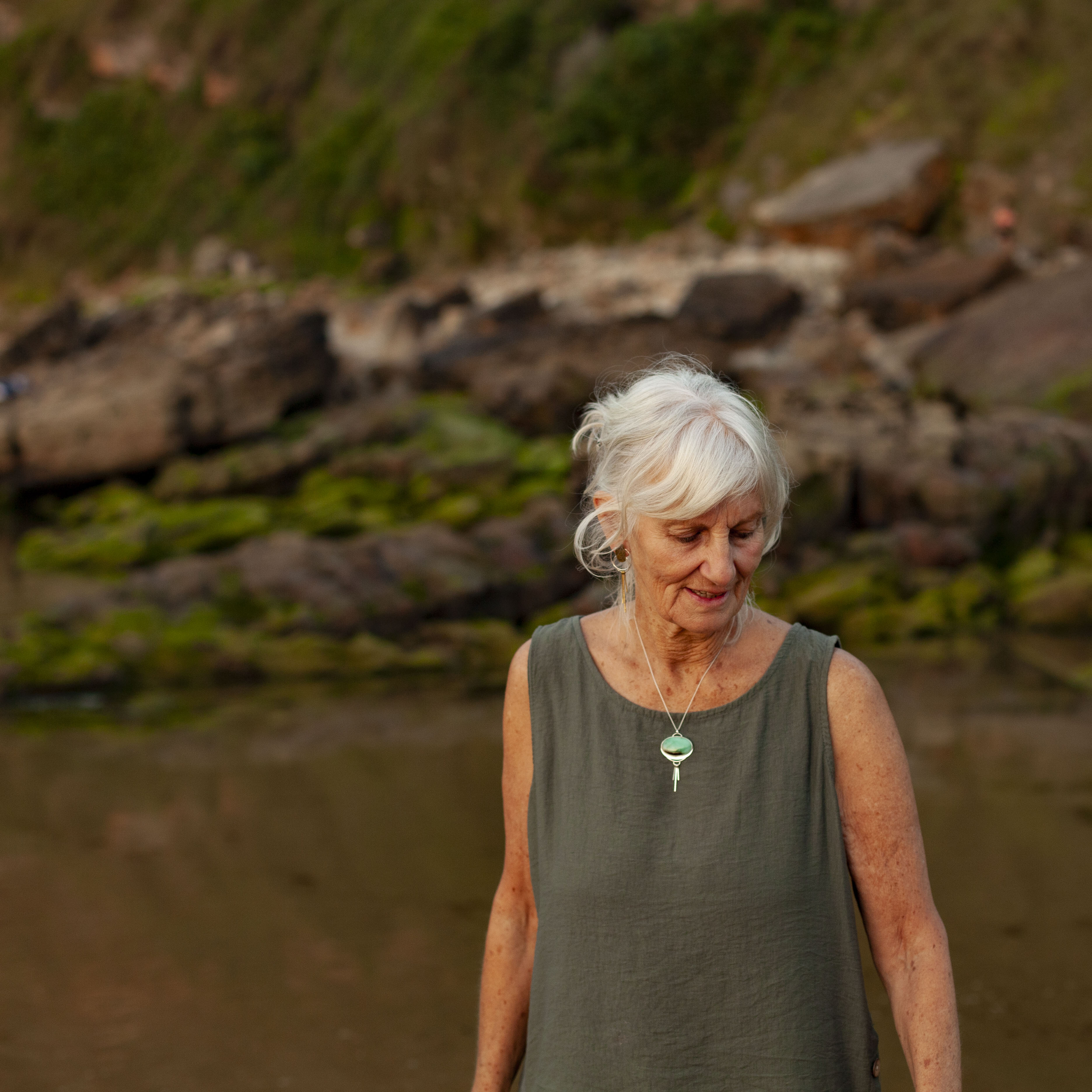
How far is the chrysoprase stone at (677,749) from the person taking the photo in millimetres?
1942

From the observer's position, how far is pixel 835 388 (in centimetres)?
1427

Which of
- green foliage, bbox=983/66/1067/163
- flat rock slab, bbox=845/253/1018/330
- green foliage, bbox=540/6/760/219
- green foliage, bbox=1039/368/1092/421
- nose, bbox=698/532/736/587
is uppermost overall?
green foliage, bbox=540/6/760/219

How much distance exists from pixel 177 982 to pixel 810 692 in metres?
3.45

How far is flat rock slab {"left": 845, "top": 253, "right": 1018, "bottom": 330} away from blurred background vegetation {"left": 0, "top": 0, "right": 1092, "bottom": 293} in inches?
207

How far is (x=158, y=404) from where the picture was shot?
16.4 meters

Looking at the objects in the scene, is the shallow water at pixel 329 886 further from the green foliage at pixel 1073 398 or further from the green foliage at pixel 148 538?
the green foliage at pixel 1073 398

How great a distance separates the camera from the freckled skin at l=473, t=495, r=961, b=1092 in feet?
6.22

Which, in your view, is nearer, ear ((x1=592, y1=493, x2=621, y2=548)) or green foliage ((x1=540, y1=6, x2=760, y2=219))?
ear ((x1=592, y1=493, x2=621, y2=548))

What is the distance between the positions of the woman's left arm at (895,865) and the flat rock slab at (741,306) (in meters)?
17.3

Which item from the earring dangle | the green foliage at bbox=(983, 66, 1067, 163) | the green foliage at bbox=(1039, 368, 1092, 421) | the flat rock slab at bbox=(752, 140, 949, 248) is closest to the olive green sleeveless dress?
the earring dangle

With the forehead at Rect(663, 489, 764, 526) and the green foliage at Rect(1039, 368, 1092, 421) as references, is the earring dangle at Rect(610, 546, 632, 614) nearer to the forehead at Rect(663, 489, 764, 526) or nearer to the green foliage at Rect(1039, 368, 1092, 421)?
the forehead at Rect(663, 489, 764, 526)

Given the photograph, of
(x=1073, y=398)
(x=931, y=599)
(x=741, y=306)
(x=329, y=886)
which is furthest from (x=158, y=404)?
(x=329, y=886)

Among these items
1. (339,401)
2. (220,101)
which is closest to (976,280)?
(339,401)

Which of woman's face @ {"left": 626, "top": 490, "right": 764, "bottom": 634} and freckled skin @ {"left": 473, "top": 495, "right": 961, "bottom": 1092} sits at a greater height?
woman's face @ {"left": 626, "top": 490, "right": 764, "bottom": 634}
